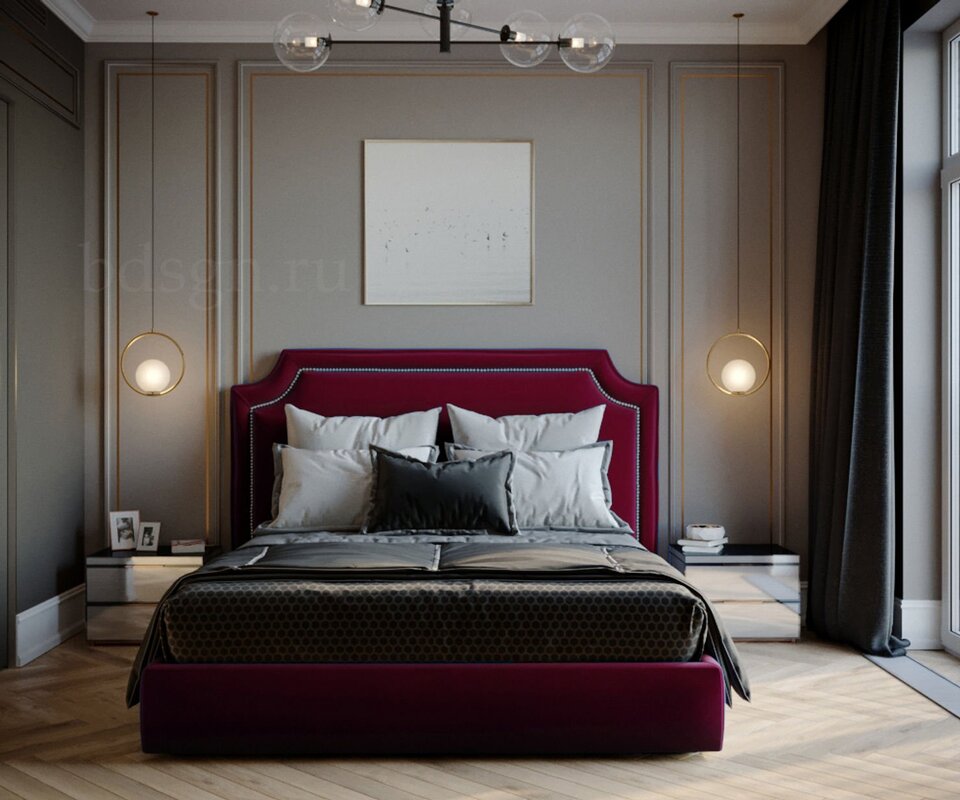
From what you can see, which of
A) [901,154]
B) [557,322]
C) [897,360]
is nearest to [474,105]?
[557,322]

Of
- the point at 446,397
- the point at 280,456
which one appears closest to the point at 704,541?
the point at 446,397

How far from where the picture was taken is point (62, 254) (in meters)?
4.33

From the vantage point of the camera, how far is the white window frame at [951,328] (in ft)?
12.9

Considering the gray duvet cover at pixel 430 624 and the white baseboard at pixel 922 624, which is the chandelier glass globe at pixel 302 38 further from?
the white baseboard at pixel 922 624

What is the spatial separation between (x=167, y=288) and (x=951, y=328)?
3.49m

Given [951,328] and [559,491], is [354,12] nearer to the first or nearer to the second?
[559,491]

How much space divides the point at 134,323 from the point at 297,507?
1.34 meters

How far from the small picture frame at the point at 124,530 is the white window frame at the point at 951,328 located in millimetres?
3512

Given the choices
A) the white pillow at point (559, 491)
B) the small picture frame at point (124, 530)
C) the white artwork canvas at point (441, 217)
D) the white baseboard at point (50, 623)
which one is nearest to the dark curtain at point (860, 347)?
the white pillow at point (559, 491)

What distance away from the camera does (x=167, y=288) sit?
4586mm

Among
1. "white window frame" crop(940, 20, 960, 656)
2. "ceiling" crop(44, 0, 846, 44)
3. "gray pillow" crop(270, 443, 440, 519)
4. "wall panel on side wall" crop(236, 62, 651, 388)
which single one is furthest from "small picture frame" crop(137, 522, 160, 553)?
"white window frame" crop(940, 20, 960, 656)

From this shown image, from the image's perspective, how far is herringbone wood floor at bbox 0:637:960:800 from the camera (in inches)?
104

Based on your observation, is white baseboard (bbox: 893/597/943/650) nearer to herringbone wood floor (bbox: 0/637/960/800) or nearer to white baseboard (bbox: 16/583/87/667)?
herringbone wood floor (bbox: 0/637/960/800)

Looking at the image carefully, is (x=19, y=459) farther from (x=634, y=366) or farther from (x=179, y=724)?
(x=634, y=366)
